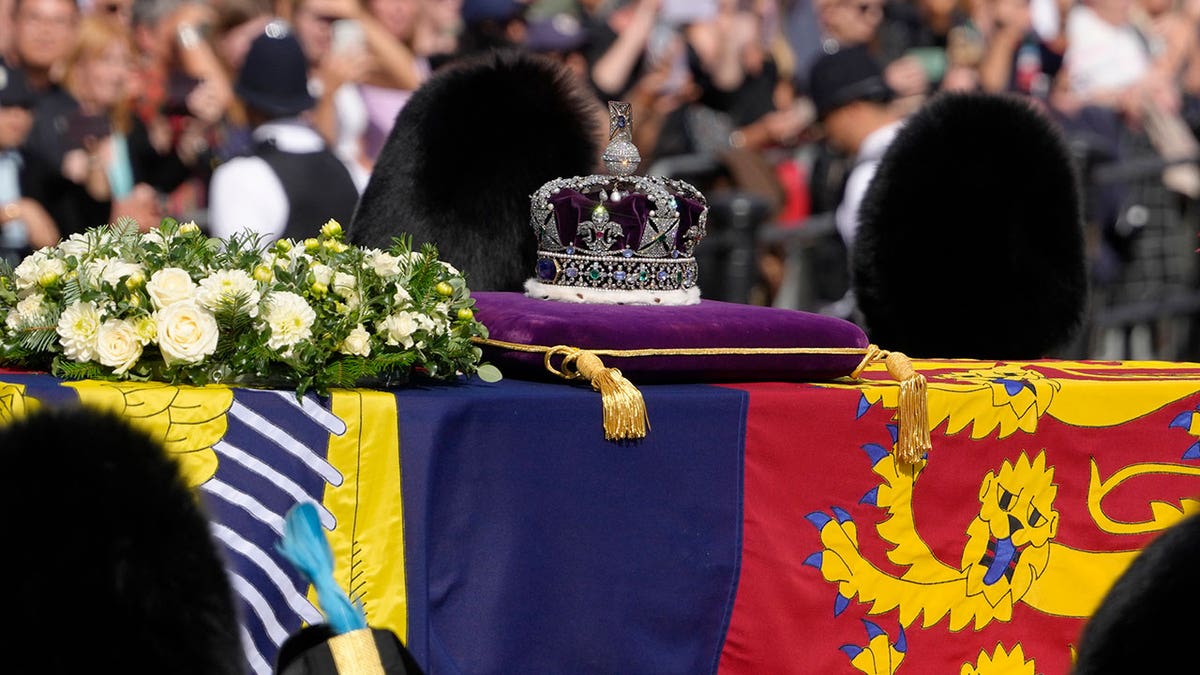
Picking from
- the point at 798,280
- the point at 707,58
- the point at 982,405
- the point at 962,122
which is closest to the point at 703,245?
the point at 798,280

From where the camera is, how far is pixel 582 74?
6.61 m

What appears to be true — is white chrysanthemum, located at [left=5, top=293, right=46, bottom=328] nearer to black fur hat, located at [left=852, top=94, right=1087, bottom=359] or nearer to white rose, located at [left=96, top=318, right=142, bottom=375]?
white rose, located at [left=96, top=318, right=142, bottom=375]

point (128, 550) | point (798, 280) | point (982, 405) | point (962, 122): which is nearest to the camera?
point (128, 550)

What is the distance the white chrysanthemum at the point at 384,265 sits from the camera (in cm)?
287

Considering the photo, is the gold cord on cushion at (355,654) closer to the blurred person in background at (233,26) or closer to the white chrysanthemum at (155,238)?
the white chrysanthemum at (155,238)

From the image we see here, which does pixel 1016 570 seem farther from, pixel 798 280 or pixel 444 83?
pixel 798 280

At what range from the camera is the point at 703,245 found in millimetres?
6246

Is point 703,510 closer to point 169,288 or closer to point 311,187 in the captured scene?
point 169,288

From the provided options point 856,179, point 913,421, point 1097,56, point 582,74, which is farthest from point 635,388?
point 1097,56

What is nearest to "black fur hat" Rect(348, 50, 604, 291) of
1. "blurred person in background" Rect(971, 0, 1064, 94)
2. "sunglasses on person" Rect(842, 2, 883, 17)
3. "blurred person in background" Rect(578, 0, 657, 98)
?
"blurred person in background" Rect(578, 0, 657, 98)

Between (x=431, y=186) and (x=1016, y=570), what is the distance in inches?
56.7

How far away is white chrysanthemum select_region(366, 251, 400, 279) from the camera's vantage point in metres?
2.87

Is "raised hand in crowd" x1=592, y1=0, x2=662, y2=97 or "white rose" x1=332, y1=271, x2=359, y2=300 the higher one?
"raised hand in crowd" x1=592, y1=0, x2=662, y2=97

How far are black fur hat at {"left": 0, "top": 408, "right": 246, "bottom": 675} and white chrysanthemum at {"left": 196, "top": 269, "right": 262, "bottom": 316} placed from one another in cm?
102
